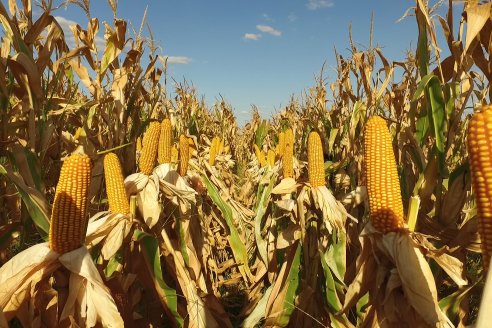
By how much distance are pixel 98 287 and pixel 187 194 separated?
191 cm

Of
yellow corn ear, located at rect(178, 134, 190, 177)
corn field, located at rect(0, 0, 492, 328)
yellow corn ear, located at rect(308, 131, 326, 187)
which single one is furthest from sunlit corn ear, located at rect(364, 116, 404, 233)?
yellow corn ear, located at rect(178, 134, 190, 177)

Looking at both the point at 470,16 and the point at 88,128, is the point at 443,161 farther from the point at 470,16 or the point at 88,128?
the point at 88,128

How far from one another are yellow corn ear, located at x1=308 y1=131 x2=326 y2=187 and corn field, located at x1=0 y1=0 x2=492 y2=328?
2cm

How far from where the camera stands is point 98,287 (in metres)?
2.74

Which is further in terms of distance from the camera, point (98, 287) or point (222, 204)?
point (222, 204)

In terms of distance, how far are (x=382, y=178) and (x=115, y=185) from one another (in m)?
2.25

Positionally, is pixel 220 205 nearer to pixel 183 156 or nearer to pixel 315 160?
pixel 183 156

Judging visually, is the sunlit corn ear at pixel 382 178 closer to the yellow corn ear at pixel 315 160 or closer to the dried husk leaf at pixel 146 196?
the yellow corn ear at pixel 315 160

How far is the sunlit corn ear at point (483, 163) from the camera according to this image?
1.73 metres

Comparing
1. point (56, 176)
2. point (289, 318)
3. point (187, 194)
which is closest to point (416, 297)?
point (289, 318)

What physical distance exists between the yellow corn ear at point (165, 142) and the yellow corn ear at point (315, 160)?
173cm

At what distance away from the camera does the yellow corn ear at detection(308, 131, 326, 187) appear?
4352 mm

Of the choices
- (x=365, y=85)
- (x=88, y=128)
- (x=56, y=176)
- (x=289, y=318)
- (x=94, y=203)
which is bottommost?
(x=289, y=318)

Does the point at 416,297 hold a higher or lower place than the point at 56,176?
lower
